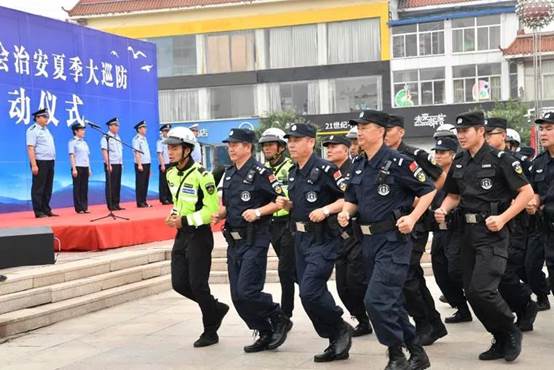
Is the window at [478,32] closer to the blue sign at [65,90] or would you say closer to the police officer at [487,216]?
the blue sign at [65,90]

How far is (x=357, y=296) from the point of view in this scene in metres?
6.60

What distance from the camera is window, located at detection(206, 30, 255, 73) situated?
41.3 m

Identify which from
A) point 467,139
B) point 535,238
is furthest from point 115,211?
point 467,139

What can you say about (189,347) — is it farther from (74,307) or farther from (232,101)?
(232,101)

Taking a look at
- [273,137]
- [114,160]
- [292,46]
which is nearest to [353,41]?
[292,46]

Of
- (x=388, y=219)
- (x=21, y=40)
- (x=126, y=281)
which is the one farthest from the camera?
(x=21, y=40)

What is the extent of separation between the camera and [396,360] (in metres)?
4.97

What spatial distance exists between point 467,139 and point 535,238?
7.13 feet

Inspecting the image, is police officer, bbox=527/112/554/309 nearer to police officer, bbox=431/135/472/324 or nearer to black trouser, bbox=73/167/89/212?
police officer, bbox=431/135/472/324

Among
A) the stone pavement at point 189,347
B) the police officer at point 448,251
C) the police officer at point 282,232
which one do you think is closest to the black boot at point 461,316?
the police officer at point 448,251

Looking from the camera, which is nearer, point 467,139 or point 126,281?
point 467,139

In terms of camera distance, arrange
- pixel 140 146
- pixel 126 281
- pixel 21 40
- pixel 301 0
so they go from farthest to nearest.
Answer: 1. pixel 301 0
2. pixel 140 146
3. pixel 21 40
4. pixel 126 281

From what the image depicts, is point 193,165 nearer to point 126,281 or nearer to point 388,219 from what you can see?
point 388,219

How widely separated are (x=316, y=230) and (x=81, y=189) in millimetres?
9011
